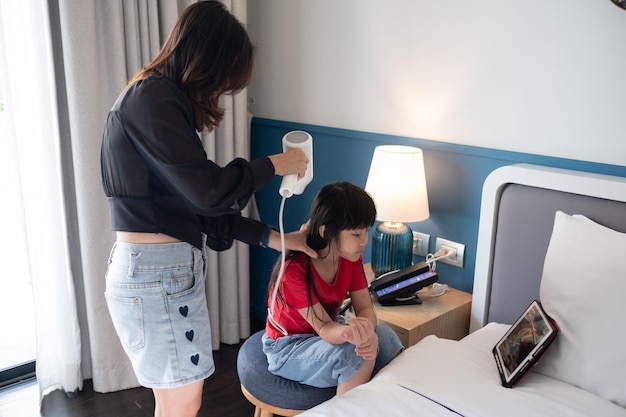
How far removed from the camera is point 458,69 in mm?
2176

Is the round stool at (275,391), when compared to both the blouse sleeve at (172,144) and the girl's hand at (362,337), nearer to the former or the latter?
the girl's hand at (362,337)

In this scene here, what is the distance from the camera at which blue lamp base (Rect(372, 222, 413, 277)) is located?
2.22 m

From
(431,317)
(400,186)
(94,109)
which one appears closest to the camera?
(431,317)

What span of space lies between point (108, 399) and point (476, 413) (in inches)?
65.1

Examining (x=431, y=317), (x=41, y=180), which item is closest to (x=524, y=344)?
(x=431, y=317)

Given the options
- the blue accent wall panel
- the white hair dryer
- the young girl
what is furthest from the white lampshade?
the white hair dryer

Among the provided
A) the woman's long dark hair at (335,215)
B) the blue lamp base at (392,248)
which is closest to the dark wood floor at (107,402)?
the blue lamp base at (392,248)

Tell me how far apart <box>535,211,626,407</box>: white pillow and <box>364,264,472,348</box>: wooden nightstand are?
40 cm

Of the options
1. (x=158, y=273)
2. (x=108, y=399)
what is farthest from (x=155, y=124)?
(x=108, y=399)

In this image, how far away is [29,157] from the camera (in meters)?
2.30

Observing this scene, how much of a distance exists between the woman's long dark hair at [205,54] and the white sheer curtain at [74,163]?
94 centimetres

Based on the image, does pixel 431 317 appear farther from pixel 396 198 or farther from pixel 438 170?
pixel 438 170

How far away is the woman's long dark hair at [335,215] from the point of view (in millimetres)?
1733

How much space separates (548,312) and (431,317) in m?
0.43
